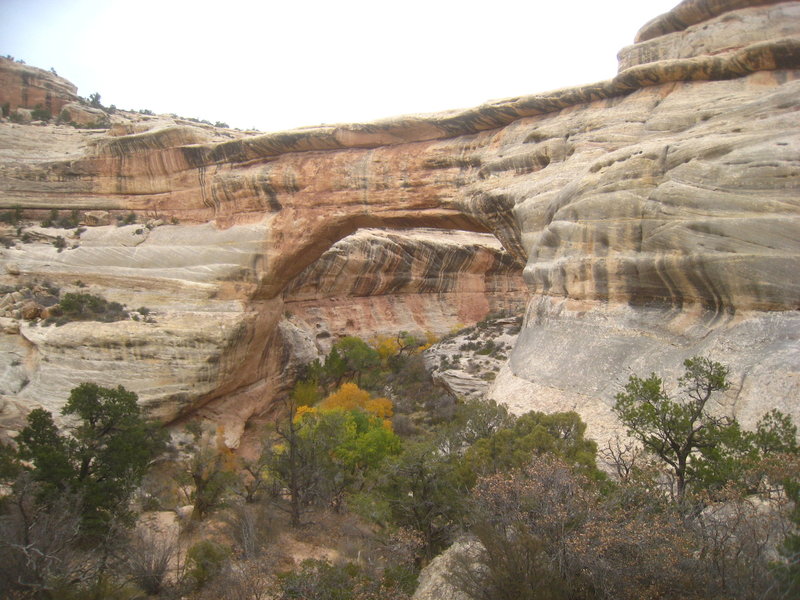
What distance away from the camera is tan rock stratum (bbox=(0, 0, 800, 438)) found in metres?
9.73

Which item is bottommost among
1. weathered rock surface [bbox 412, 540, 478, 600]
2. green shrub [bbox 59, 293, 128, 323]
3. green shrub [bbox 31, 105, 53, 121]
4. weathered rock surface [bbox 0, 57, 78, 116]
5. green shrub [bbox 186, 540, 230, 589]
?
green shrub [bbox 186, 540, 230, 589]

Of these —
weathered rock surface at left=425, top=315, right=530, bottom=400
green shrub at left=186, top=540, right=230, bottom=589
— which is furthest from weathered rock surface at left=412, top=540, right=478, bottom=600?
weathered rock surface at left=425, top=315, right=530, bottom=400

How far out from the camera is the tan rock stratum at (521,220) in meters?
9.73

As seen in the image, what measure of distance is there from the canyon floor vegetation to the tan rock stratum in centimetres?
156

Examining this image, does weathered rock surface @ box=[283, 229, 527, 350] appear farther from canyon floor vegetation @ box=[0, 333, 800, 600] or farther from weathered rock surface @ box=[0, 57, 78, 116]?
weathered rock surface @ box=[0, 57, 78, 116]

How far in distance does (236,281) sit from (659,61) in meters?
15.0

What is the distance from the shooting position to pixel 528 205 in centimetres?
1480

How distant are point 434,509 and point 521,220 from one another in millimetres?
8446

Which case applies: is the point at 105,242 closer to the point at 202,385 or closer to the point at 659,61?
the point at 202,385

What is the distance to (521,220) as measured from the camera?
1512 cm

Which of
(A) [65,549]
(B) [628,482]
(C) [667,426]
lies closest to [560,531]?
(B) [628,482]

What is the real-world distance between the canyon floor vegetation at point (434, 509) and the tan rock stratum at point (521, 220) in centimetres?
156

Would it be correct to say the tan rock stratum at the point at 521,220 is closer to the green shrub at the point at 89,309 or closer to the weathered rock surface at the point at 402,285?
the green shrub at the point at 89,309

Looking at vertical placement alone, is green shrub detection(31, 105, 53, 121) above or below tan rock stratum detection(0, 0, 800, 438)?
above
